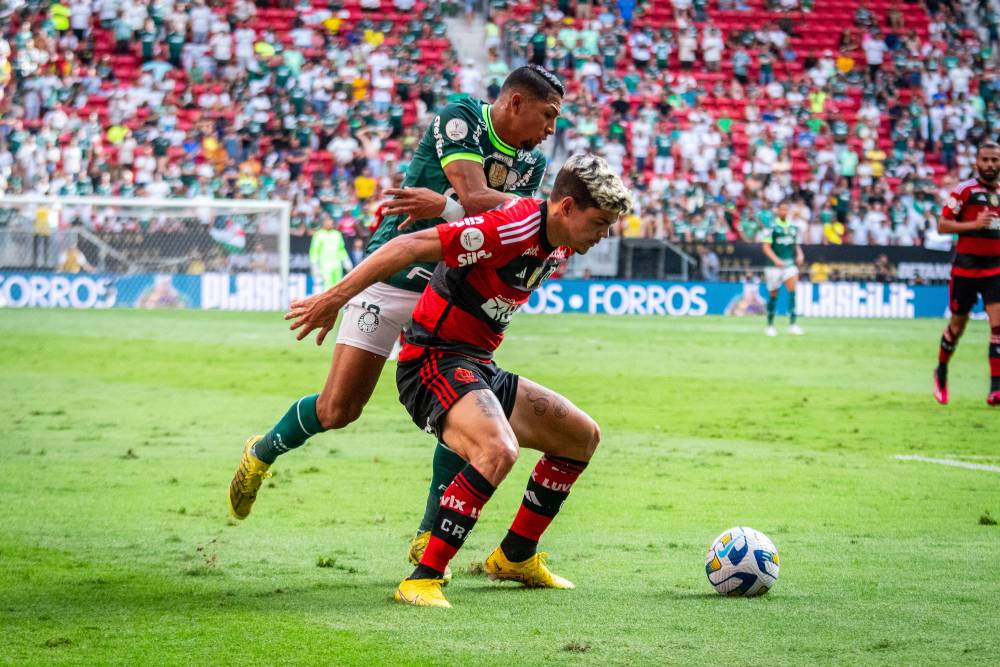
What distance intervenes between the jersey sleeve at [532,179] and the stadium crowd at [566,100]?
76.5ft

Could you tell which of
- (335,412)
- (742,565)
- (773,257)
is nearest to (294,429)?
(335,412)

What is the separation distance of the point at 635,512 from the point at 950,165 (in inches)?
1194

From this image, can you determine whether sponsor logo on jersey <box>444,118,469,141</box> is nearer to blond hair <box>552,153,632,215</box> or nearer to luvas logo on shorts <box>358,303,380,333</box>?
luvas logo on shorts <box>358,303,380,333</box>

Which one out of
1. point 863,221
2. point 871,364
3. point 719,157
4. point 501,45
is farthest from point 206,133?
point 871,364

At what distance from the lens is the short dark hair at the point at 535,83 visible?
641 centimetres

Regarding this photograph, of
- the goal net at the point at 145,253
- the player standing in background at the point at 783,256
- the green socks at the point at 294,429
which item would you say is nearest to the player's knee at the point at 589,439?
the green socks at the point at 294,429

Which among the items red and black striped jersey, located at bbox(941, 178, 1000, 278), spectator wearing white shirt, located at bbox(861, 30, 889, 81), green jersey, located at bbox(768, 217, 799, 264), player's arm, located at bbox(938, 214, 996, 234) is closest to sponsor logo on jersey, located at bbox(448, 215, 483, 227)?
player's arm, located at bbox(938, 214, 996, 234)

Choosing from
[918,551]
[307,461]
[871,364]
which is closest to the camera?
[918,551]

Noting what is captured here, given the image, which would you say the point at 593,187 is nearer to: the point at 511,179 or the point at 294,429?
the point at 511,179

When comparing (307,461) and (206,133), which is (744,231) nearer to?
(206,133)

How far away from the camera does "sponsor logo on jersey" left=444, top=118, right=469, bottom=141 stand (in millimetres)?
6457

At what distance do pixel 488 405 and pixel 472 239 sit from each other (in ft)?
2.27

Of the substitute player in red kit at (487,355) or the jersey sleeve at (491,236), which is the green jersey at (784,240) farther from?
the jersey sleeve at (491,236)

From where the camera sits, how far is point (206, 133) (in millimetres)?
32469
